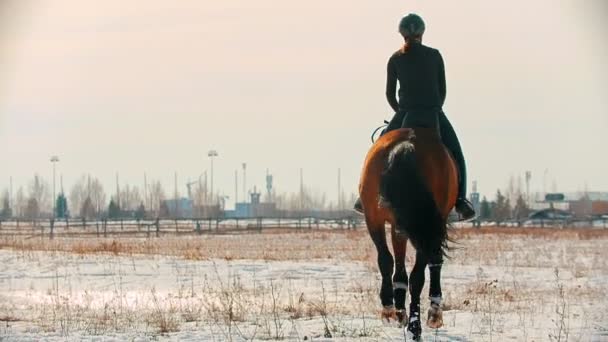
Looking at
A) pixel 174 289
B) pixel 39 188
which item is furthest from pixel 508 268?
pixel 39 188

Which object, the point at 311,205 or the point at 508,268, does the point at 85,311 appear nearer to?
the point at 508,268

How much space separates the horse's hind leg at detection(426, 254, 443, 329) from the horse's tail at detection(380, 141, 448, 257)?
0.47 meters

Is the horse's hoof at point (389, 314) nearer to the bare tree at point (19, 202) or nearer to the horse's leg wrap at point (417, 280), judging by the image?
the horse's leg wrap at point (417, 280)

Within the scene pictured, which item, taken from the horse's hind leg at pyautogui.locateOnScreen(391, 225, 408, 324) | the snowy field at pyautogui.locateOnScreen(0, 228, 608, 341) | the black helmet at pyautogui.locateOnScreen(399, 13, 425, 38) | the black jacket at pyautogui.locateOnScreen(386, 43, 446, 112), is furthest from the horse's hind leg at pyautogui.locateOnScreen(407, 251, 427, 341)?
the black helmet at pyautogui.locateOnScreen(399, 13, 425, 38)

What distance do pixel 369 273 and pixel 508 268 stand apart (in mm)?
3454

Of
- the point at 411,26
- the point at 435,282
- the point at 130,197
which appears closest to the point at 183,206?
the point at 130,197

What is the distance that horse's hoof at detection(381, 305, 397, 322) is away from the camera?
32.4 ft

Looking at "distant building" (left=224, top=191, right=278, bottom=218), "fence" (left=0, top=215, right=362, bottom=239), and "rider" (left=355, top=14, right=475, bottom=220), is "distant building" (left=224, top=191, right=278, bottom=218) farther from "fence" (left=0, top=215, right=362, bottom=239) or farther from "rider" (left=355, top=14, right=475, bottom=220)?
"rider" (left=355, top=14, right=475, bottom=220)

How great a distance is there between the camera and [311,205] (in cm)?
18562

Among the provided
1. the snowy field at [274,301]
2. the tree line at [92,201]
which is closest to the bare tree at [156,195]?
the tree line at [92,201]

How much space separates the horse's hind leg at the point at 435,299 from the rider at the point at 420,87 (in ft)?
2.85

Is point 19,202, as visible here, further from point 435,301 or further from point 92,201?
point 435,301

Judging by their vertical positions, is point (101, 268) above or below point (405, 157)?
below

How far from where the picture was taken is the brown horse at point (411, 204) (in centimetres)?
918
